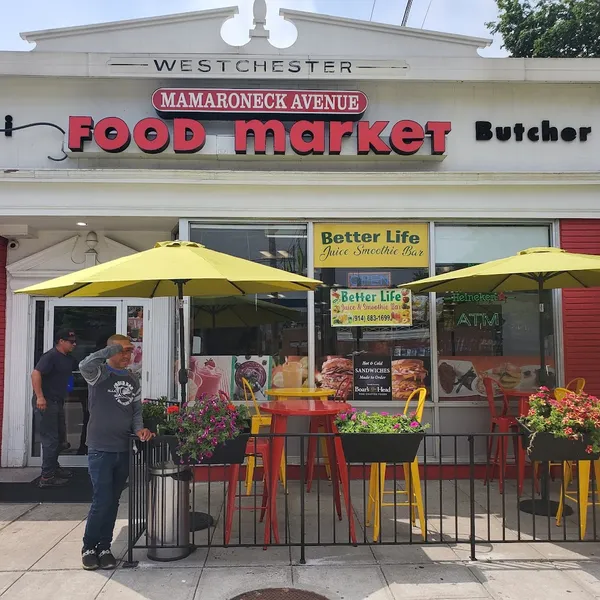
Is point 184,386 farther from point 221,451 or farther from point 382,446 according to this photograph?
point 382,446

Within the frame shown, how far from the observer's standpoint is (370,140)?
723 cm

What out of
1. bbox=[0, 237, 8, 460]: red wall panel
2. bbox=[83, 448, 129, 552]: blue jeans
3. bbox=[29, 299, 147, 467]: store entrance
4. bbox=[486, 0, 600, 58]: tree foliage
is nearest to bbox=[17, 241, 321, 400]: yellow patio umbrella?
bbox=[83, 448, 129, 552]: blue jeans

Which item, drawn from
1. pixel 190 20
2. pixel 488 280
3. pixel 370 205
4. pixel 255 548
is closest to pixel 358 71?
pixel 370 205

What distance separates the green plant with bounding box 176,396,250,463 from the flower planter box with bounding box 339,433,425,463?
940 millimetres

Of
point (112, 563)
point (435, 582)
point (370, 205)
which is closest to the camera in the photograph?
point (435, 582)

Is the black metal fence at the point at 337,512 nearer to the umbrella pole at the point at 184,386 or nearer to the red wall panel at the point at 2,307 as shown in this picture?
the umbrella pole at the point at 184,386

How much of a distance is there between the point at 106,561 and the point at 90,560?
0.12 m

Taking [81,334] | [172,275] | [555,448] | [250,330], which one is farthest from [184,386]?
[81,334]

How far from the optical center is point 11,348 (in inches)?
306

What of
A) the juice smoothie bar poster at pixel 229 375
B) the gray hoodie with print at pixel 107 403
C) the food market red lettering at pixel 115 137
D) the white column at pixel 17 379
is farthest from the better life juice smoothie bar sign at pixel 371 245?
the white column at pixel 17 379

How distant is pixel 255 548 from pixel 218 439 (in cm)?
110

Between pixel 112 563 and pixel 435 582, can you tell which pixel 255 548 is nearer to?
pixel 112 563

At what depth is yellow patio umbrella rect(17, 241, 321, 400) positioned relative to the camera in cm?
423

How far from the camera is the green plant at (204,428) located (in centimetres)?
441
